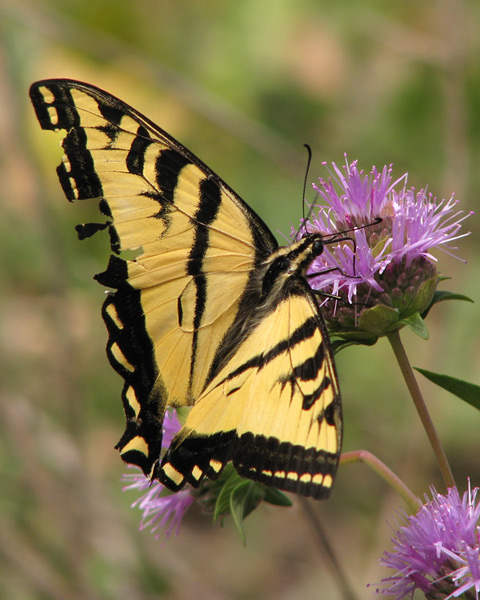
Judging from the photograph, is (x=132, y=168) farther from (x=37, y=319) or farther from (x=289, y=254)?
(x=37, y=319)

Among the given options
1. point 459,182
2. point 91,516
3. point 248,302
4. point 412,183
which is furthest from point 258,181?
point 248,302

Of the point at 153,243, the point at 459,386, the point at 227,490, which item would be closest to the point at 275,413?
the point at 227,490

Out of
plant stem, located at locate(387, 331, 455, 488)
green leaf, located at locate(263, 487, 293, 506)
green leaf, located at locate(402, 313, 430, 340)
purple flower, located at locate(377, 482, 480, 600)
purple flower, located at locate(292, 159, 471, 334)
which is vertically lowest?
purple flower, located at locate(377, 482, 480, 600)

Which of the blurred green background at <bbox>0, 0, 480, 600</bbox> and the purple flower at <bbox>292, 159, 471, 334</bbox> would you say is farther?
the blurred green background at <bbox>0, 0, 480, 600</bbox>

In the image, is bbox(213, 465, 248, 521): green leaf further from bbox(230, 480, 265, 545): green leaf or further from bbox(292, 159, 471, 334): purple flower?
bbox(292, 159, 471, 334): purple flower

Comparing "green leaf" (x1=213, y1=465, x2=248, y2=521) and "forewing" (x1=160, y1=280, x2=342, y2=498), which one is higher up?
"forewing" (x1=160, y1=280, x2=342, y2=498)

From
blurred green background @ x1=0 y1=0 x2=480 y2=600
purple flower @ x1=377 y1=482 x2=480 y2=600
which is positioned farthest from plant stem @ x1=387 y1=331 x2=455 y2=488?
blurred green background @ x1=0 y1=0 x2=480 y2=600

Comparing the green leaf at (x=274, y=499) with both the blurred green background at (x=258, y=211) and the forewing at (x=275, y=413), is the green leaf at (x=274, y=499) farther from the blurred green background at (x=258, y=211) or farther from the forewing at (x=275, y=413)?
the blurred green background at (x=258, y=211)
